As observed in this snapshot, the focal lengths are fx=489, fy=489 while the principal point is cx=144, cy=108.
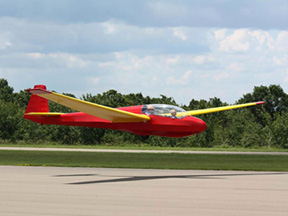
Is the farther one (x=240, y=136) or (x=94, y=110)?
(x=240, y=136)

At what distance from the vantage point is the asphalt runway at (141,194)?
1449 cm

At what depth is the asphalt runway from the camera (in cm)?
1449

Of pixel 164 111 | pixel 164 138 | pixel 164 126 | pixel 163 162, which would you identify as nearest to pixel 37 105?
pixel 164 111

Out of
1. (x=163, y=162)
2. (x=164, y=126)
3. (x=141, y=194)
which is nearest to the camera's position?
(x=141, y=194)

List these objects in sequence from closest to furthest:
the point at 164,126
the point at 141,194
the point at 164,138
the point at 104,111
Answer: the point at 141,194
the point at 104,111
the point at 164,126
the point at 164,138

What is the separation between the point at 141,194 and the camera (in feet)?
59.0

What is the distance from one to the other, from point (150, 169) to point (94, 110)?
8.79m

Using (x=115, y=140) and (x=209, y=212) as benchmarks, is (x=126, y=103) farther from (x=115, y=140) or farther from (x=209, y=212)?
(x=209, y=212)

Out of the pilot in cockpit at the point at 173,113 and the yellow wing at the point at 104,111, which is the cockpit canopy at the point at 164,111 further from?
the yellow wing at the point at 104,111

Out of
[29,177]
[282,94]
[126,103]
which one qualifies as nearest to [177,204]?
[29,177]

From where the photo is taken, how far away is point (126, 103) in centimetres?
8069

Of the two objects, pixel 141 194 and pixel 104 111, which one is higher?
pixel 104 111

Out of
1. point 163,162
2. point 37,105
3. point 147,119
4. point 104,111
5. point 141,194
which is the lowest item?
point 163,162

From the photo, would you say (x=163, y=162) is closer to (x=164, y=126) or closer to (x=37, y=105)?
(x=37, y=105)
